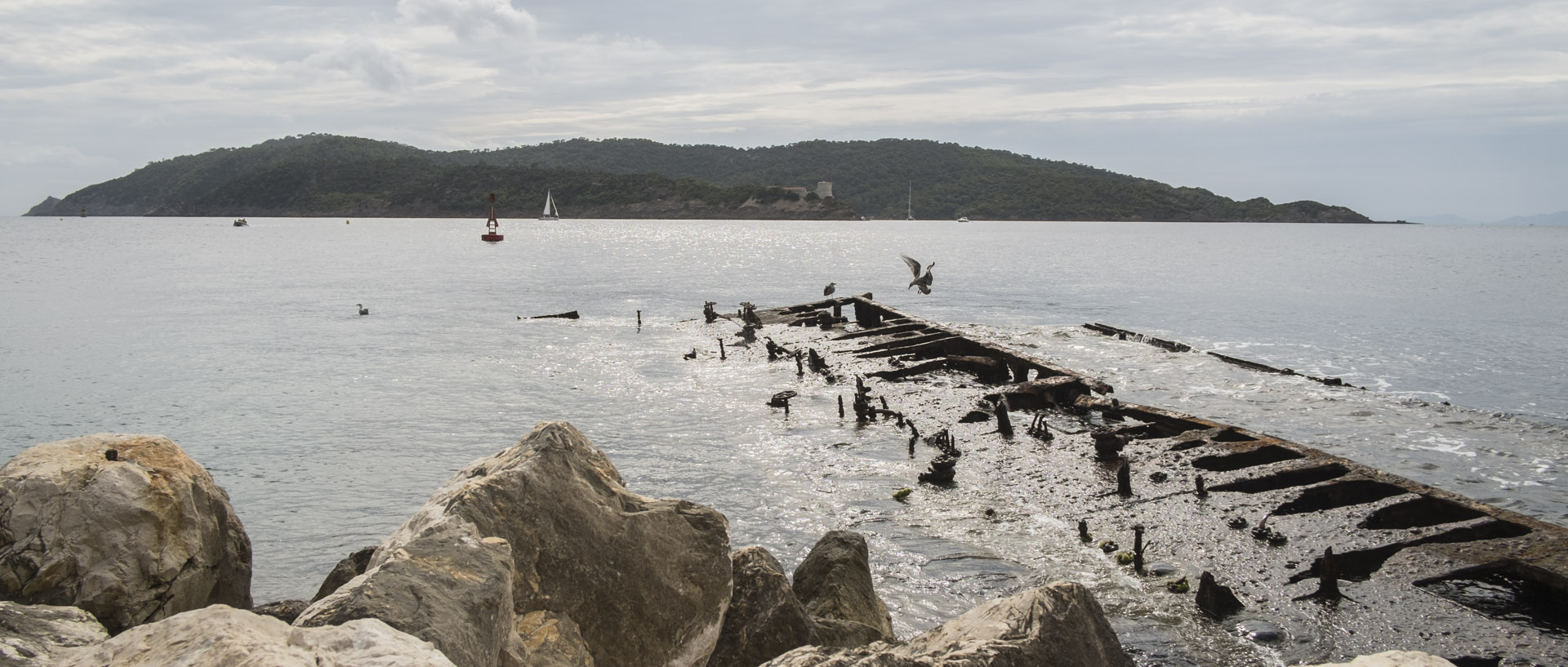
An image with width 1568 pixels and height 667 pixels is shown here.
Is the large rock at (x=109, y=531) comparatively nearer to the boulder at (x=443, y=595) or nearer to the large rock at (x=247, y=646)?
the boulder at (x=443, y=595)

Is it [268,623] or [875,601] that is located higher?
[268,623]

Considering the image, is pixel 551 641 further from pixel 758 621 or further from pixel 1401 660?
pixel 1401 660

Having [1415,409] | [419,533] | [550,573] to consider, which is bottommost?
[1415,409]

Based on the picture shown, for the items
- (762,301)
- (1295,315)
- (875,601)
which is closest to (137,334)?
(762,301)

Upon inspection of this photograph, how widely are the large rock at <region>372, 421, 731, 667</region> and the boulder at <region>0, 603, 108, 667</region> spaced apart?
1621 mm

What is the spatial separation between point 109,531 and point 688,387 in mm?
16125

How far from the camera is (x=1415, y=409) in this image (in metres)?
21.4

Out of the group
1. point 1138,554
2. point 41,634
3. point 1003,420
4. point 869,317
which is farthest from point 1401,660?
point 869,317

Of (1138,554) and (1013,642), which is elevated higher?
(1013,642)

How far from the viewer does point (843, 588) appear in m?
8.22

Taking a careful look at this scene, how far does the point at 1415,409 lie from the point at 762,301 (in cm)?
3215

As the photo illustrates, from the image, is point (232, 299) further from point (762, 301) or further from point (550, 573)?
point (550, 573)

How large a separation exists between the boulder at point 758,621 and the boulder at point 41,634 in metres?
3.39

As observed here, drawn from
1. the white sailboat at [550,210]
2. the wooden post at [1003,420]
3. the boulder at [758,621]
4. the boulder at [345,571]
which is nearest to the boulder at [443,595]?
the boulder at [758,621]
